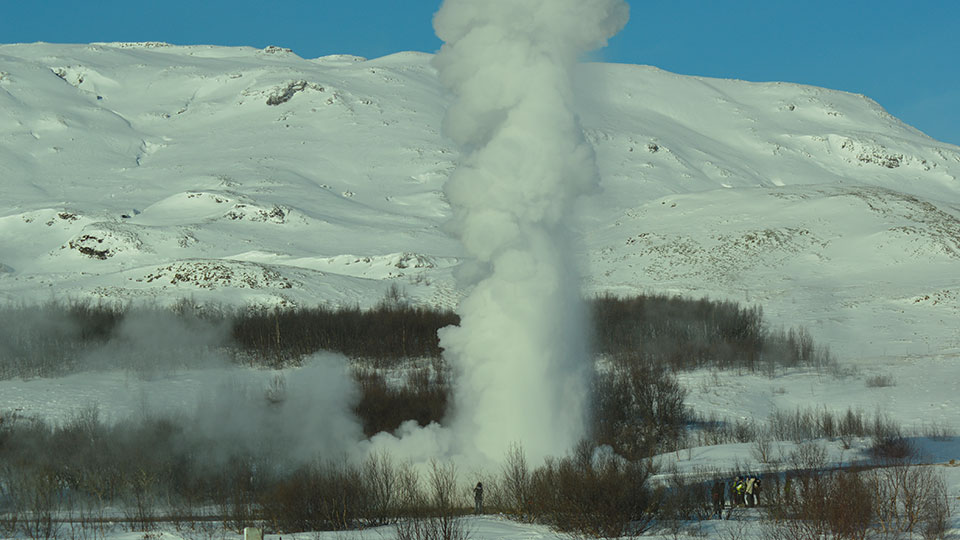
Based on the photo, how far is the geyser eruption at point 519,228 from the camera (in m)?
45.6

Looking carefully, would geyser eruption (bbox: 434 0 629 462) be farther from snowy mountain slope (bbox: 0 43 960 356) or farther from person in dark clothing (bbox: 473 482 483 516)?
snowy mountain slope (bbox: 0 43 960 356)

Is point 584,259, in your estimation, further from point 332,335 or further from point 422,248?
point 422,248

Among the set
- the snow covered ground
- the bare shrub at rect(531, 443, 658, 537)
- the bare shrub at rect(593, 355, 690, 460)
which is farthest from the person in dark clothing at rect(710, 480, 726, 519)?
the bare shrub at rect(593, 355, 690, 460)

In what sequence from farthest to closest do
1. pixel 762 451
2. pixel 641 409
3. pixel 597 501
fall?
pixel 641 409
pixel 762 451
pixel 597 501

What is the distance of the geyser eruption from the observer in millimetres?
45562

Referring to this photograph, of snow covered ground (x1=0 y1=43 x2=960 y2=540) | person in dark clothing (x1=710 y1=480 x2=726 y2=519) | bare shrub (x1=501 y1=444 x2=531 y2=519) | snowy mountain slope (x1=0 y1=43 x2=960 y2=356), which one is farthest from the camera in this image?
snowy mountain slope (x1=0 y1=43 x2=960 y2=356)

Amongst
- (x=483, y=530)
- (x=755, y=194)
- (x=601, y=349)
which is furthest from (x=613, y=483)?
(x=755, y=194)

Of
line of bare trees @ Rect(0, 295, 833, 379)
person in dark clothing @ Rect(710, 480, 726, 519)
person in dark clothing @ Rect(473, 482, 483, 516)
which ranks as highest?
line of bare trees @ Rect(0, 295, 833, 379)

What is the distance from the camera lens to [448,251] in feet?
489

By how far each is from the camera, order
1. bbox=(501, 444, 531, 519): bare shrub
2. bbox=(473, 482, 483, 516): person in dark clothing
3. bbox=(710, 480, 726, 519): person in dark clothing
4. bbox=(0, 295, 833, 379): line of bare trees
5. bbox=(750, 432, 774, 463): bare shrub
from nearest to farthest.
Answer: bbox=(710, 480, 726, 519): person in dark clothing → bbox=(501, 444, 531, 519): bare shrub → bbox=(473, 482, 483, 516): person in dark clothing → bbox=(750, 432, 774, 463): bare shrub → bbox=(0, 295, 833, 379): line of bare trees

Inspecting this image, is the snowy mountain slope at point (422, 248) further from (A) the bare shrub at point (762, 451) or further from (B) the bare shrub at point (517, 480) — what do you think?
(B) the bare shrub at point (517, 480)

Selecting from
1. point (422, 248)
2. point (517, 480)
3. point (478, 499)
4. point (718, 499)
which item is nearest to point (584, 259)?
point (478, 499)

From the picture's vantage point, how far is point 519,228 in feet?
151

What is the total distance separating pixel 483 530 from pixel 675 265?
9793 centimetres
